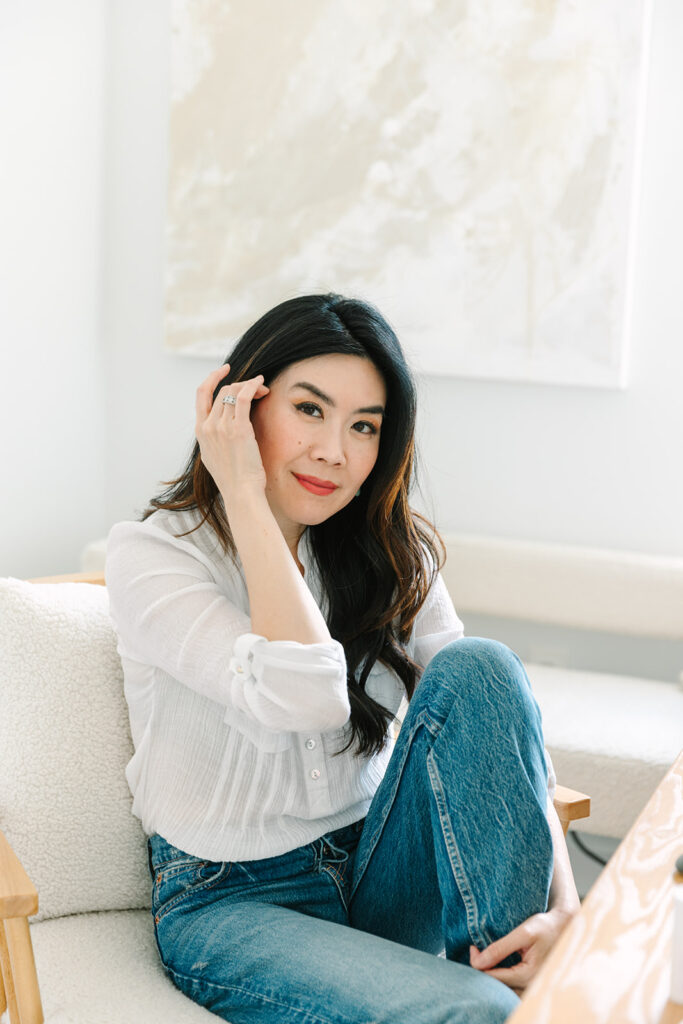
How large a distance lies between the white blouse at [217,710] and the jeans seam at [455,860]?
0.45 ft

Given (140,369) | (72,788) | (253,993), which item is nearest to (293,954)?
(253,993)

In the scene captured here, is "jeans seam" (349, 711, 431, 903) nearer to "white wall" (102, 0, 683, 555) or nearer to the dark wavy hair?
the dark wavy hair

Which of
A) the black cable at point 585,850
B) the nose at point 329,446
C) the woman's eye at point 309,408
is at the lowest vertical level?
the black cable at point 585,850

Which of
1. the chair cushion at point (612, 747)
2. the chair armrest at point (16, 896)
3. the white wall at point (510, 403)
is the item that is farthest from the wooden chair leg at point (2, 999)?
the white wall at point (510, 403)

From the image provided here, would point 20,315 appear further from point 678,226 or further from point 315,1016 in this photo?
point 315,1016

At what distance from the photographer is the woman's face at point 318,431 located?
148 centimetres

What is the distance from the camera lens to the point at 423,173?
9.29ft

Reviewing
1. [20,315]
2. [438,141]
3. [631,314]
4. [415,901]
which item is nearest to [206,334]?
[20,315]

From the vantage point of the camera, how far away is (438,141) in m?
2.81

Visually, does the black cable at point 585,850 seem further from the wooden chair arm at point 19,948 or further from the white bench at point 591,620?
the wooden chair arm at point 19,948

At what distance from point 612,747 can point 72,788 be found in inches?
47.1

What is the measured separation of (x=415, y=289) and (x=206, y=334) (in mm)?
639

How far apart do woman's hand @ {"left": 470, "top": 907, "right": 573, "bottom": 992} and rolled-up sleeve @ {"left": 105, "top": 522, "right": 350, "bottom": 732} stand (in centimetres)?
32

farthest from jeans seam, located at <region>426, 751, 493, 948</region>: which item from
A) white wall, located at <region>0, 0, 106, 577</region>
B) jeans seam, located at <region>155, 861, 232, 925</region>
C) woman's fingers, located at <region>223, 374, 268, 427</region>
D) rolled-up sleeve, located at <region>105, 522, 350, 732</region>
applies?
white wall, located at <region>0, 0, 106, 577</region>
